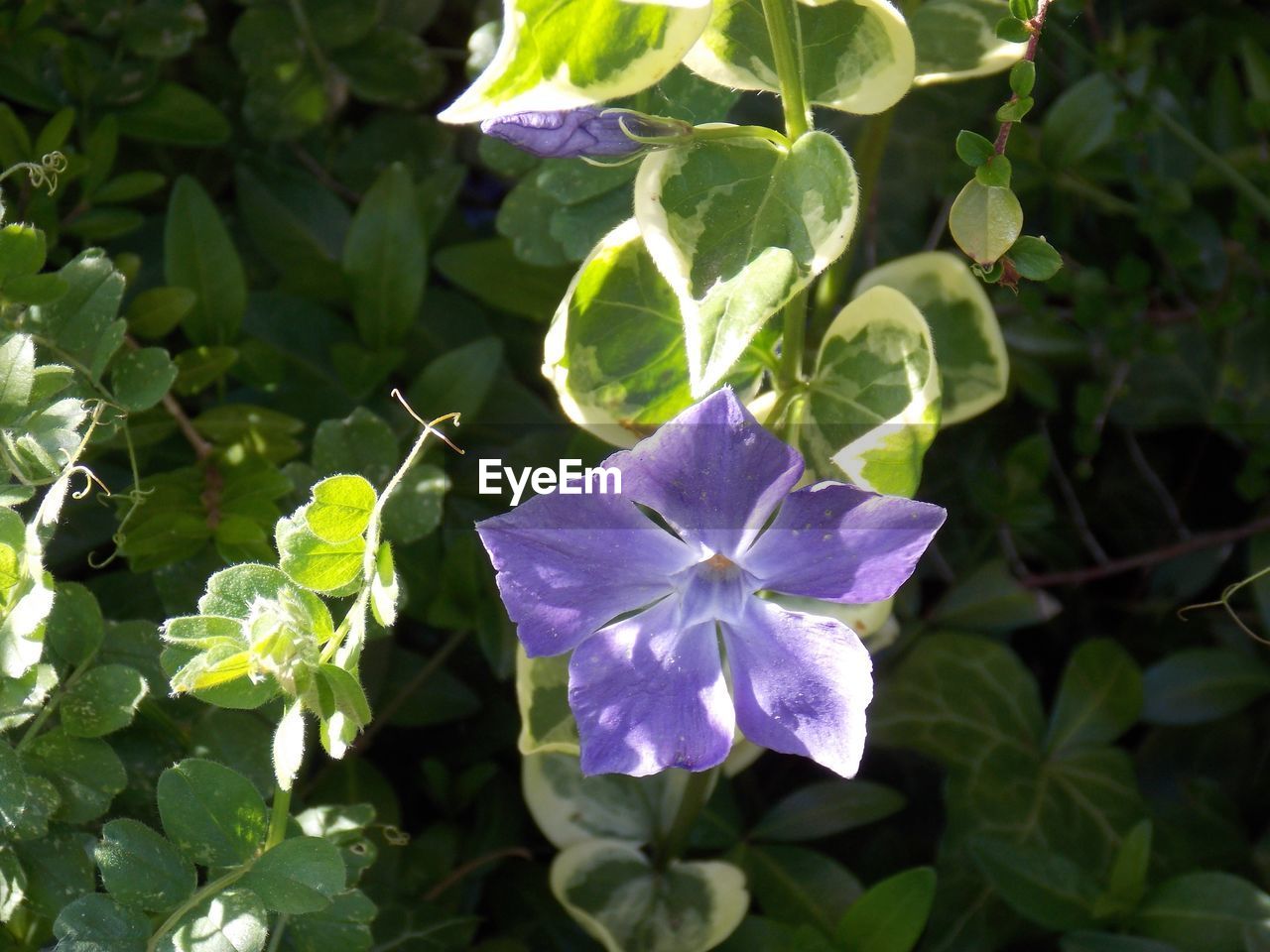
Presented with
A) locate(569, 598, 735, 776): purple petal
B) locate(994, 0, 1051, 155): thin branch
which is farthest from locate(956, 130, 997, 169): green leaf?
locate(569, 598, 735, 776): purple petal

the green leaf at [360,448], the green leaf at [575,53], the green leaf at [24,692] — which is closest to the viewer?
the green leaf at [575,53]

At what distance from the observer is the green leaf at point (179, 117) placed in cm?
120

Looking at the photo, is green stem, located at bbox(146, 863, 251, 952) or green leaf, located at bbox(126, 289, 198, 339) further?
green leaf, located at bbox(126, 289, 198, 339)

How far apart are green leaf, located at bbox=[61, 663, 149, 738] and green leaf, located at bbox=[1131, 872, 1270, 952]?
88cm

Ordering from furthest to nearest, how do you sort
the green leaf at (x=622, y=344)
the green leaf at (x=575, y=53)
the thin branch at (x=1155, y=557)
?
the thin branch at (x=1155, y=557)
the green leaf at (x=622, y=344)
the green leaf at (x=575, y=53)

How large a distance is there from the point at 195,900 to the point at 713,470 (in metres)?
0.41

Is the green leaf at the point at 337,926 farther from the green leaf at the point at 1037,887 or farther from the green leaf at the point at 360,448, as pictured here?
the green leaf at the point at 1037,887

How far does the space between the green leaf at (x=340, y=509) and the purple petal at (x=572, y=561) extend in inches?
2.9

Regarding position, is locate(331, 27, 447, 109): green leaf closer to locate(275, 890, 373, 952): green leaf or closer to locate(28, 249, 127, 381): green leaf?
locate(28, 249, 127, 381): green leaf

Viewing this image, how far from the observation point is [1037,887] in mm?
1093

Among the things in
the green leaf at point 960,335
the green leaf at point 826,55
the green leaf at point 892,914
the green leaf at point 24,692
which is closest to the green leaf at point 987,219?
the green leaf at point 826,55

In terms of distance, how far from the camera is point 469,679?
128cm

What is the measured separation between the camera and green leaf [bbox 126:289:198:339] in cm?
103

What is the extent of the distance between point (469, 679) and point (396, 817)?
0.61 feet
